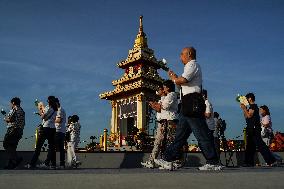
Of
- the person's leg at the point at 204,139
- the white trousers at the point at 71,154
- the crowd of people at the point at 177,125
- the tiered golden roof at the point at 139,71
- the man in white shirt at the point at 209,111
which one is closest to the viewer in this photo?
the person's leg at the point at 204,139

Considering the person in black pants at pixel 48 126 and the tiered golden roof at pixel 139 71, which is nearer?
the person in black pants at pixel 48 126

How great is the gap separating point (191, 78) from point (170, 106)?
5.62ft

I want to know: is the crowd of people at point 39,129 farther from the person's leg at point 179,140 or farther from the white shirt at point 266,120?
the white shirt at point 266,120

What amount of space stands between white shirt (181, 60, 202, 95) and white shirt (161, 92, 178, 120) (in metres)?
1.45

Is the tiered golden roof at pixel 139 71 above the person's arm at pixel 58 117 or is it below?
above

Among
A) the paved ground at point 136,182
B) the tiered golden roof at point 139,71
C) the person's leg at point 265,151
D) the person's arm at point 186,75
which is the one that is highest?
the tiered golden roof at point 139,71

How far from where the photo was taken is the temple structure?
3029cm

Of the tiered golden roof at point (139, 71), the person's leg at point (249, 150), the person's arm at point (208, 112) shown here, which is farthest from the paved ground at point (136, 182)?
the tiered golden roof at point (139, 71)

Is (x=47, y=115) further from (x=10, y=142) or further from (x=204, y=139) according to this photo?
(x=204, y=139)

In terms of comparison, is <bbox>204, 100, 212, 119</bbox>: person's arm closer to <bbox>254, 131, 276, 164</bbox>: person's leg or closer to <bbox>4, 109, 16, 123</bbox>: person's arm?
<bbox>254, 131, 276, 164</bbox>: person's leg

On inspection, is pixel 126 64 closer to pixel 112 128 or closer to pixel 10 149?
pixel 112 128

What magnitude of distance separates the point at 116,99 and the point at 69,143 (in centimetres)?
2399

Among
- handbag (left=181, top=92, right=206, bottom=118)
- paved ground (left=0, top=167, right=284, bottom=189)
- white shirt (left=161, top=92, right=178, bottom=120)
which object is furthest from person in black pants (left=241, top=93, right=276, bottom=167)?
paved ground (left=0, top=167, right=284, bottom=189)

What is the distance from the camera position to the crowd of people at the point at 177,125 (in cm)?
532
